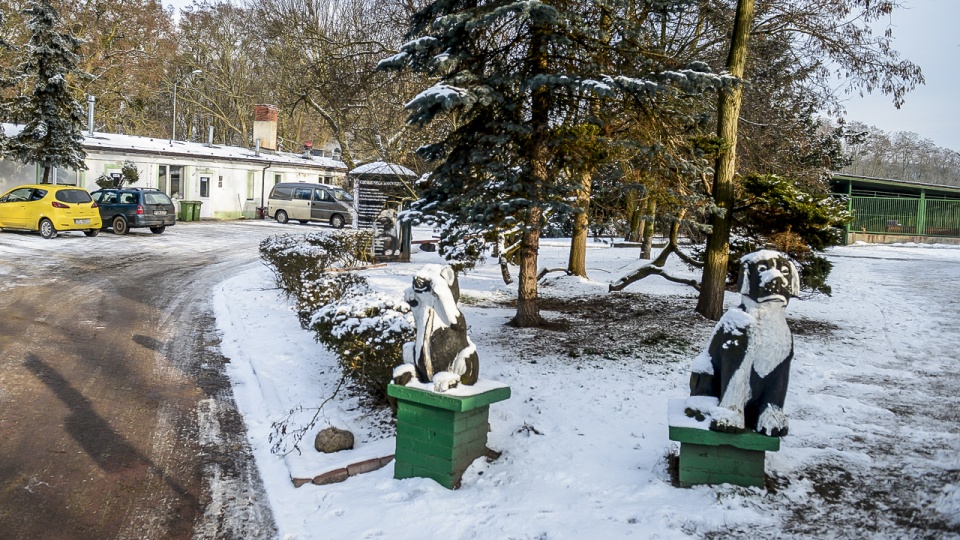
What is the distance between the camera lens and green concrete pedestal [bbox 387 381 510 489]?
201 inches

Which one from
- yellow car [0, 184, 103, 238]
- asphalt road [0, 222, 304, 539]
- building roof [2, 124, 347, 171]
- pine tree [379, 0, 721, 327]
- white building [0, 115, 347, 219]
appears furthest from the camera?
building roof [2, 124, 347, 171]

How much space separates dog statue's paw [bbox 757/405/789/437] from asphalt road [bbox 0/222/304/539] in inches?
132

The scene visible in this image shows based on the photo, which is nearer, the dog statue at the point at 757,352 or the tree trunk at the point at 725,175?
the dog statue at the point at 757,352

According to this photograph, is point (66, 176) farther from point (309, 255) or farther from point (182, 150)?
point (309, 255)

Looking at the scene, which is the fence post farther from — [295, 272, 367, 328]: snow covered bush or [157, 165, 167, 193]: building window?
[157, 165, 167, 193]: building window

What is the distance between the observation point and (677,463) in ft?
17.0

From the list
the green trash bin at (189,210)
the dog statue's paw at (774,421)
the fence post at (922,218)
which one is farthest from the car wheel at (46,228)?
the fence post at (922,218)

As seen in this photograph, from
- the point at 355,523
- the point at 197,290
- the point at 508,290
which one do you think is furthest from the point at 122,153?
the point at 355,523

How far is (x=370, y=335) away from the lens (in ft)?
21.5

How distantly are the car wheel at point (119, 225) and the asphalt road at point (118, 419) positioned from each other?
1005 centimetres

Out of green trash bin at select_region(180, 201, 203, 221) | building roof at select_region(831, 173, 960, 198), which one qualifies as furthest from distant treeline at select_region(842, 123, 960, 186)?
green trash bin at select_region(180, 201, 203, 221)

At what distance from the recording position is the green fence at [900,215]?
2784 cm

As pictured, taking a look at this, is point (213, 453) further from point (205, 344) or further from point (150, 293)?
point (150, 293)

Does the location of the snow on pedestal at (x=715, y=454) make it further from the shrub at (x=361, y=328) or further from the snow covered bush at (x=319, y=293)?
the snow covered bush at (x=319, y=293)
